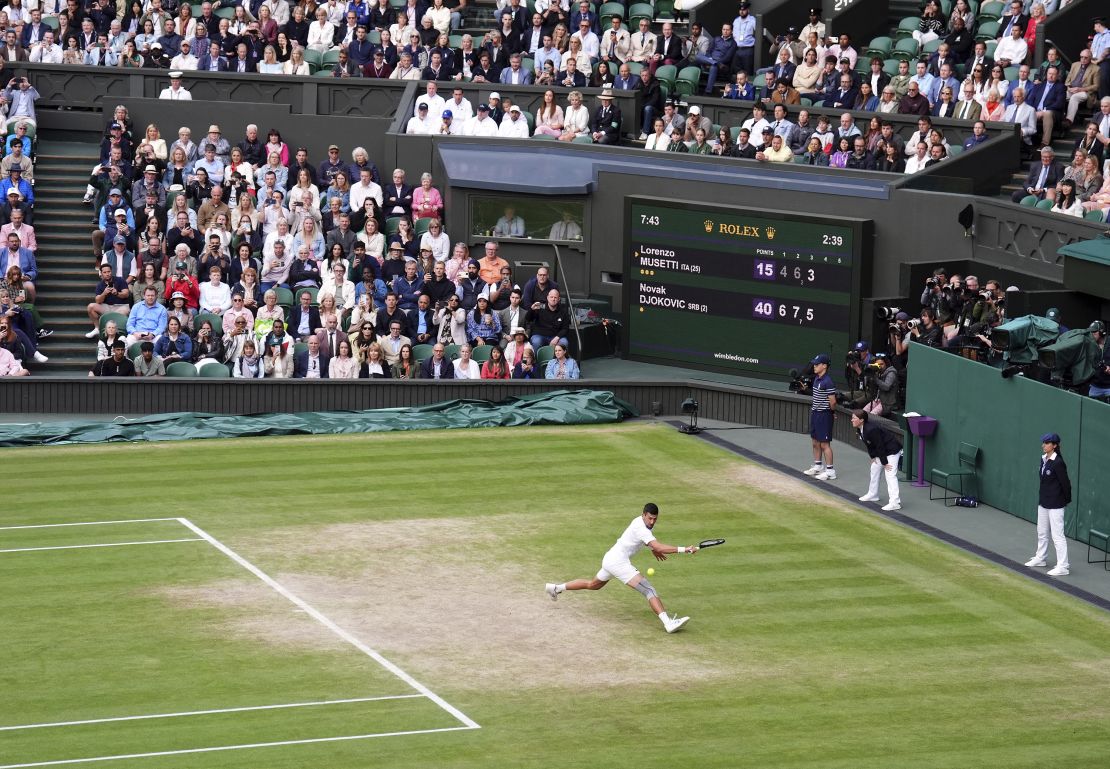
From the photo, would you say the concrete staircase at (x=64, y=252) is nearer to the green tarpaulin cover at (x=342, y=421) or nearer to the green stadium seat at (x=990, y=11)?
the green tarpaulin cover at (x=342, y=421)

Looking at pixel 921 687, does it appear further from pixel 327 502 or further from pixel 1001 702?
pixel 327 502

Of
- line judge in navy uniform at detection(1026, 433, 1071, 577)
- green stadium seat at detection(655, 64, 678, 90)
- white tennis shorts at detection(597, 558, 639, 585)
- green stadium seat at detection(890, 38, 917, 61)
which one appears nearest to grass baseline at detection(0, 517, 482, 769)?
white tennis shorts at detection(597, 558, 639, 585)

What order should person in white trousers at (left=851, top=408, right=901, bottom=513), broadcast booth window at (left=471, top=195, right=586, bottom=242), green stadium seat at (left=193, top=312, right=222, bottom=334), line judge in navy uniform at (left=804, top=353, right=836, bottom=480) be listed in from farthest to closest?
1. broadcast booth window at (left=471, top=195, right=586, bottom=242)
2. green stadium seat at (left=193, top=312, right=222, bottom=334)
3. line judge in navy uniform at (left=804, top=353, right=836, bottom=480)
4. person in white trousers at (left=851, top=408, right=901, bottom=513)

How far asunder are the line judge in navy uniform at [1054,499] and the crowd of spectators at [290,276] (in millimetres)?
11017

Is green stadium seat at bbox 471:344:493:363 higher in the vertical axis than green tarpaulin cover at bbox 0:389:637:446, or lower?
higher

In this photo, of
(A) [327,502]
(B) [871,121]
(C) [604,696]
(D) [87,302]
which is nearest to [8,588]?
(A) [327,502]

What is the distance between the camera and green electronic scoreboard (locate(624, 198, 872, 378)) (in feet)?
104

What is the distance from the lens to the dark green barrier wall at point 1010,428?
81.0 ft

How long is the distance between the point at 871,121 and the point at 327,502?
13.4 m

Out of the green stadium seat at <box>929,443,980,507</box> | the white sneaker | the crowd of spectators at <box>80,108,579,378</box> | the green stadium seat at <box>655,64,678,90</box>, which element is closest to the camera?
the white sneaker

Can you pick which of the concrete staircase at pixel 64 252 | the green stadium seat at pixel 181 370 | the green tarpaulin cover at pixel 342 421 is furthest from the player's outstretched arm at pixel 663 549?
the concrete staircase at pixel 64 252

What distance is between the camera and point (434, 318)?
33.4 metres

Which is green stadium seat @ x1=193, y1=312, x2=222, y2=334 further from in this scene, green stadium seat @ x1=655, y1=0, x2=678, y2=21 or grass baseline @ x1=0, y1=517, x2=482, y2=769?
green stadium seat @ x1=655, y1=0, x2=678, y2=21

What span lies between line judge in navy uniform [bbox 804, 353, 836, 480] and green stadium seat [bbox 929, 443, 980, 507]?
1.61m
